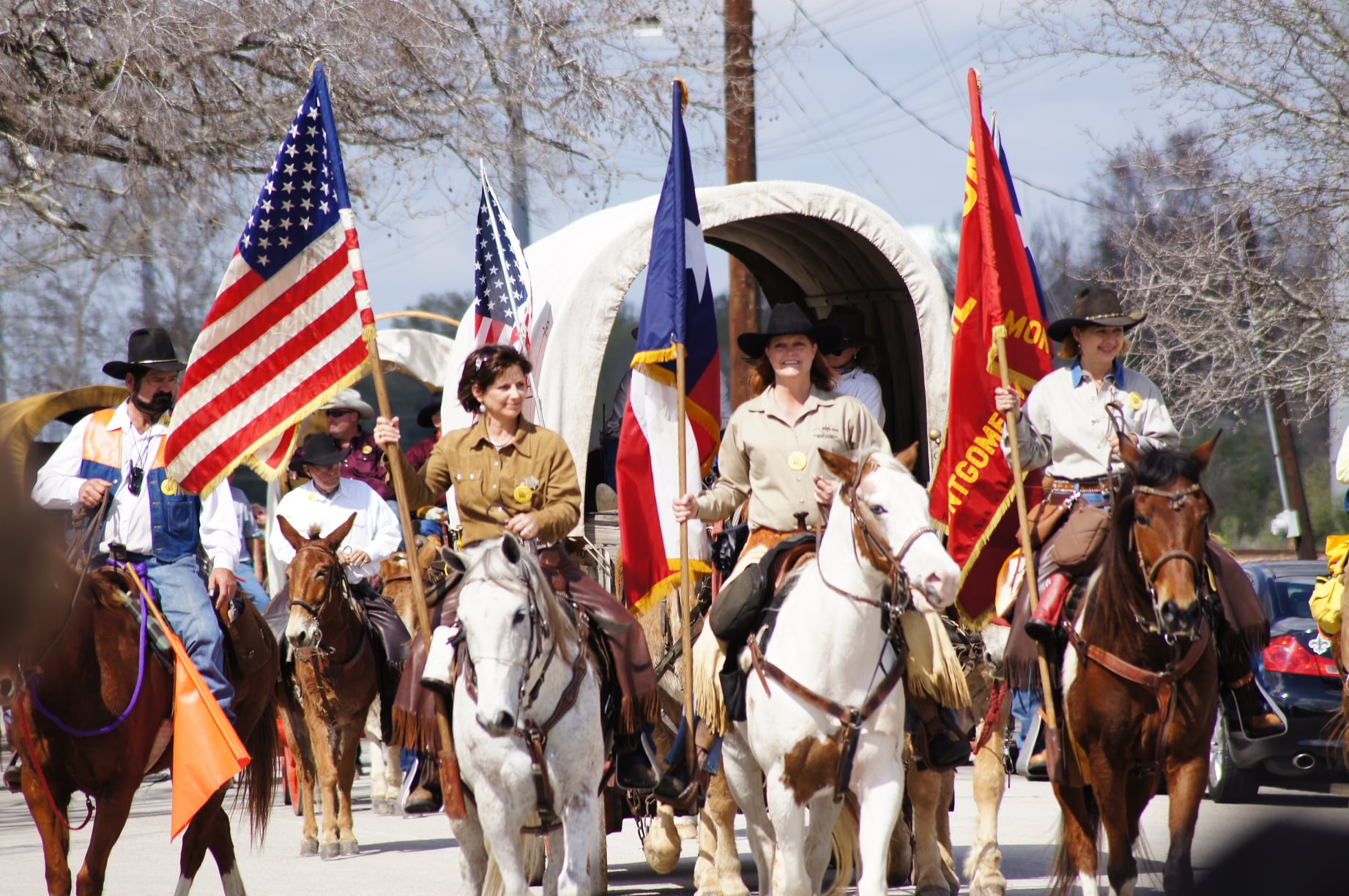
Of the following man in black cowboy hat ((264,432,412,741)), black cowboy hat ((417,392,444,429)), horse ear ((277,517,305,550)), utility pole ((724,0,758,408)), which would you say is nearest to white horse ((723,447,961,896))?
horse ear ((277,517,305,550))

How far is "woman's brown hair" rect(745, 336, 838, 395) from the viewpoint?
760 centimetres

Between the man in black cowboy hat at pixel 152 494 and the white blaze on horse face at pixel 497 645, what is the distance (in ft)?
7.40

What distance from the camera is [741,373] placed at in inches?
673

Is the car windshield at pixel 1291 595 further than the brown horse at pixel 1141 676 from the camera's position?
Yes

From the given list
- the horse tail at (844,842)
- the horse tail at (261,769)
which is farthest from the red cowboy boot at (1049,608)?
the horse tail at (261,769)

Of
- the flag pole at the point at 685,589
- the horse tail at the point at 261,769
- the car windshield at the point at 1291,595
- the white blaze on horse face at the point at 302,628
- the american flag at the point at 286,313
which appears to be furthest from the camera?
the car windshield at the point at 1291,595

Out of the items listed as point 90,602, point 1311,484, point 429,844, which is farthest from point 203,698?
point 1311,484

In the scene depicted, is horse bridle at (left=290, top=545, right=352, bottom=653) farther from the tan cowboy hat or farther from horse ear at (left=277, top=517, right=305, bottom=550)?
the tan cowboy hat

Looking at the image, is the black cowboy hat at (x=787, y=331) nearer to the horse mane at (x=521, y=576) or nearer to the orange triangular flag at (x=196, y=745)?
the horse mane at (x=521, y=576)

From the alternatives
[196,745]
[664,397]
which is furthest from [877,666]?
[196,745]

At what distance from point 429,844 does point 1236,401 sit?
11.3 m

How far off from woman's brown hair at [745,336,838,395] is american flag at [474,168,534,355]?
2.61m

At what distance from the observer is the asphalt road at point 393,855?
9133 millimetres

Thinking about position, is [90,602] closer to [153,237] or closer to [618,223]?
[618,223]
